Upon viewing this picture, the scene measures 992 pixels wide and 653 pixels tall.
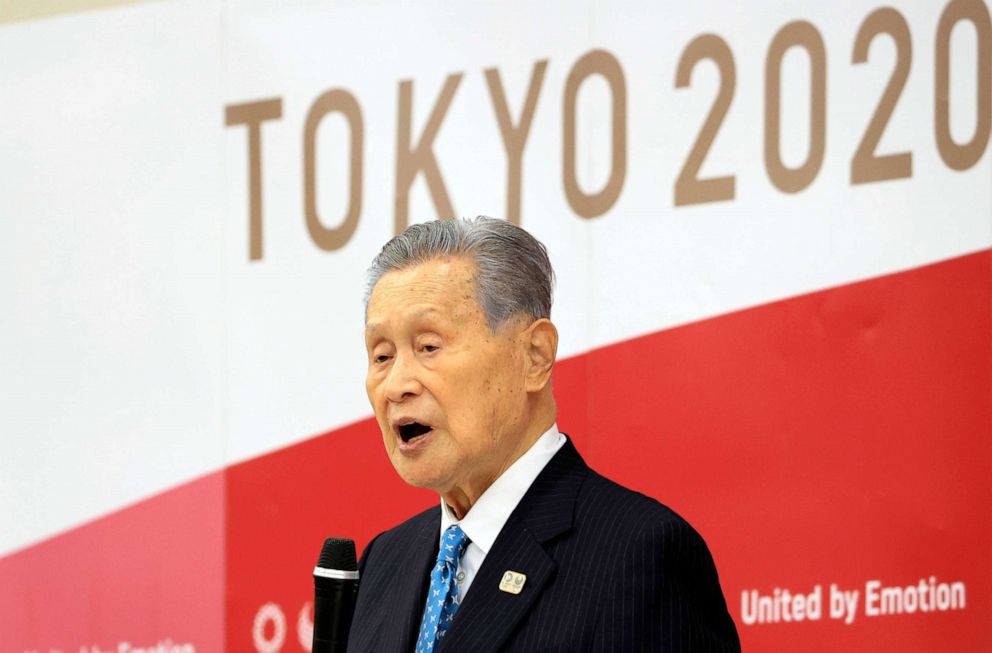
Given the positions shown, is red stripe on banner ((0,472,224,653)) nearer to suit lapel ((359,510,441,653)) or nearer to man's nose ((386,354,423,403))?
suit lapel ((359,510,441,653))

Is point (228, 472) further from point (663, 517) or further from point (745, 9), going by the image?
point (663, 517)

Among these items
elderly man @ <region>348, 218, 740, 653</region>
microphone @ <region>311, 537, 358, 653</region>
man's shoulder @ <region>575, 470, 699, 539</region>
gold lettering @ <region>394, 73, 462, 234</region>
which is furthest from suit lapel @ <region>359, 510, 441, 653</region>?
gold lettering @ <region>394, 73, 462, 234</region>

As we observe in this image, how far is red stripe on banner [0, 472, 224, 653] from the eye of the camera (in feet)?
12.5

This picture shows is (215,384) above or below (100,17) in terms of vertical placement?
below

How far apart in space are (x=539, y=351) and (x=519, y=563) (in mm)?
326

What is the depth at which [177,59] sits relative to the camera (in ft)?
12.7

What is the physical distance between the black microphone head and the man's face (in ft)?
0.40

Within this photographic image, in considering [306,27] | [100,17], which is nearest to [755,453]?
[306,27]

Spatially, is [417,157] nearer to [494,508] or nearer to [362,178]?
[362,178]

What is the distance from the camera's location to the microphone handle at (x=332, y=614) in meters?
1.75

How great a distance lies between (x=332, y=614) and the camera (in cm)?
178

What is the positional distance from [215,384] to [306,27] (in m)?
1.02

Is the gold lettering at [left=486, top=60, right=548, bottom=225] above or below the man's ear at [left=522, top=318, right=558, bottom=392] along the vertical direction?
above

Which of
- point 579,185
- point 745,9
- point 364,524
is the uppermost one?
point 745,9
